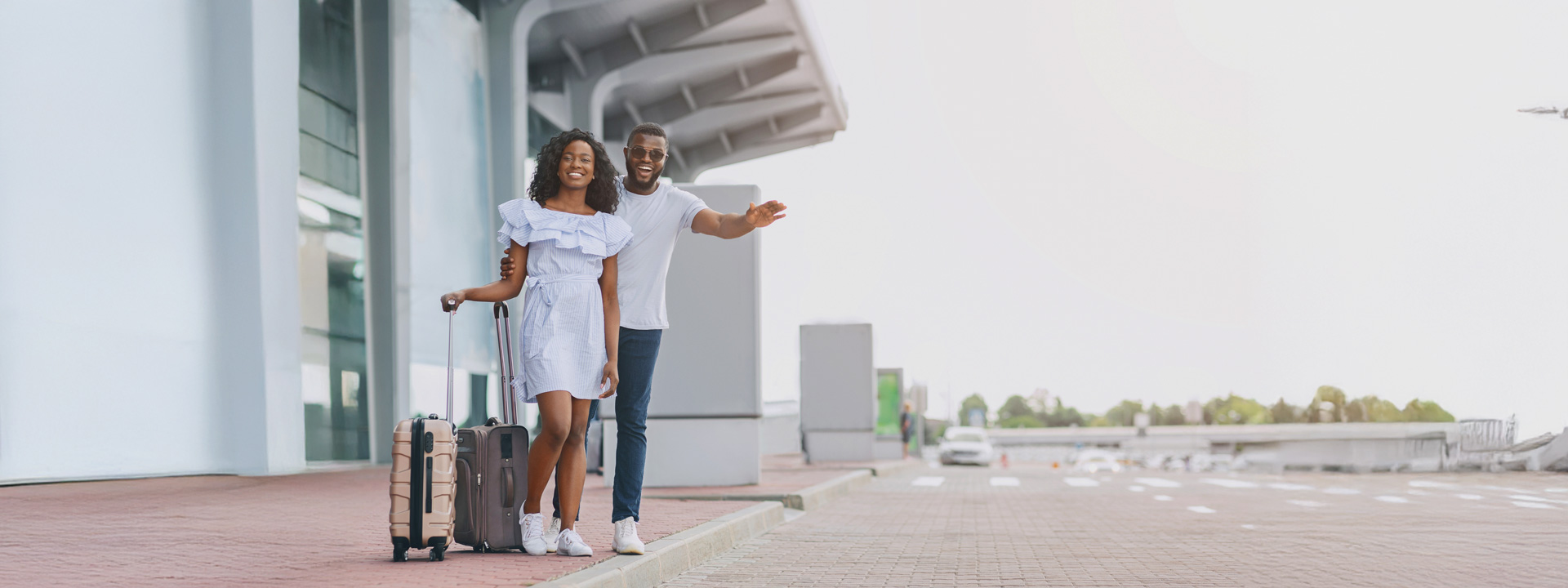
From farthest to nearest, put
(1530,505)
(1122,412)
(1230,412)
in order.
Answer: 1. (1122,412)
2. (1230,412)
3. (1530,505)

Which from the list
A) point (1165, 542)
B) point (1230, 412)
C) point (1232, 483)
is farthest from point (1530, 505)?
point (1230, 412)

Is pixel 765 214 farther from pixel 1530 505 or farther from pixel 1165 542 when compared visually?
pixel 1530 505

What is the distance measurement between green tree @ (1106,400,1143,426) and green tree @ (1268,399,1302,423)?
32748 mm

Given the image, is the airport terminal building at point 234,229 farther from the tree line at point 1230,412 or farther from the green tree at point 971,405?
the green tree at point 971,405

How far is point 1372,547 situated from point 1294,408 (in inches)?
4711

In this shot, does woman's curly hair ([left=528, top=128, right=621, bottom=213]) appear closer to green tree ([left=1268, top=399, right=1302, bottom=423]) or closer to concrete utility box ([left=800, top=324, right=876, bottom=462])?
concrete utility box ([left=800, top=324, right=876, bottom=462])

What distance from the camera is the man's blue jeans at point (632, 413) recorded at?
18.3 feet

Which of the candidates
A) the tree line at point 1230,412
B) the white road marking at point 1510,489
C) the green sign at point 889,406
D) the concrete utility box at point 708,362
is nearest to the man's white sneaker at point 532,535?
the concrete utility box at point 708,362

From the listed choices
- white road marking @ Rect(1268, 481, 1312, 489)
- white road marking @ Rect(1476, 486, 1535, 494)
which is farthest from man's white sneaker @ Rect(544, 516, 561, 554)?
white road marking @ Rect(1268, 481, 1312, 489)

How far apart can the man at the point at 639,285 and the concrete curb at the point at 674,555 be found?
21cm

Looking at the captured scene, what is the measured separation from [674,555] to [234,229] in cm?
866

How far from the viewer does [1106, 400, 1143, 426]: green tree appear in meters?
155

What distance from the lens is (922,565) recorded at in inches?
256

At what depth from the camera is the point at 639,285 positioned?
5625 millimetres
